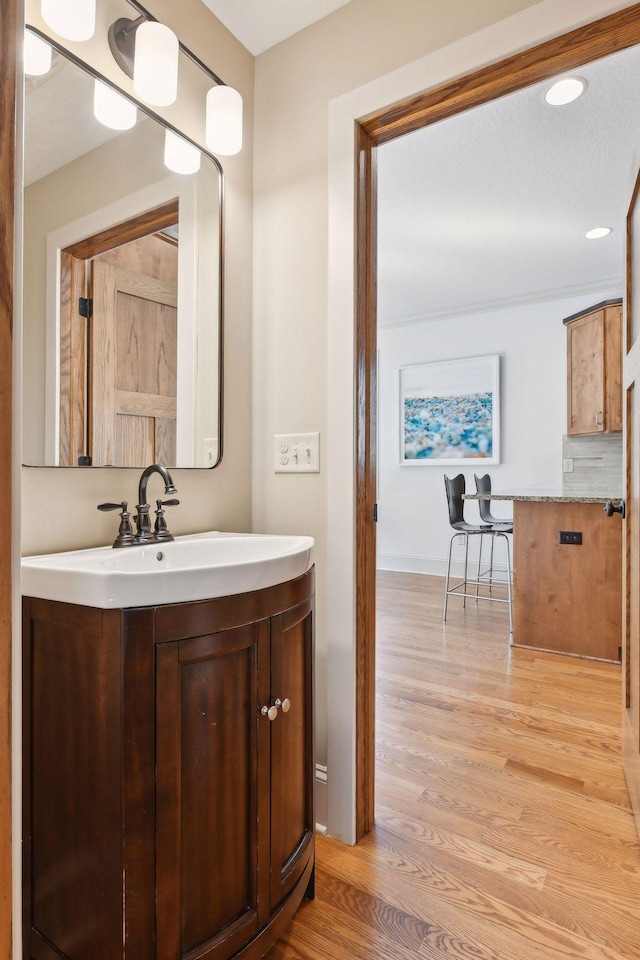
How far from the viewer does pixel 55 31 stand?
114 centimetres

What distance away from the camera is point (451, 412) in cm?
505

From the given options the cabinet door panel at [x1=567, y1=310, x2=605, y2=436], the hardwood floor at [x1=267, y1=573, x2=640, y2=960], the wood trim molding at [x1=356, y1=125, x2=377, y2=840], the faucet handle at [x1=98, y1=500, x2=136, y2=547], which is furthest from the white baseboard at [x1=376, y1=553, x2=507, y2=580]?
the faucet handle at [x1=98, y1=500, x2=136, y2=547]

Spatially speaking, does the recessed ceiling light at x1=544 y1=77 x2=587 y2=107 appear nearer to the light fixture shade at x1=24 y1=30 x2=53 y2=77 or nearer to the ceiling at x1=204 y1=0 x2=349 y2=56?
the ceiling at x1=204 y1=0 x2=349 y2=56

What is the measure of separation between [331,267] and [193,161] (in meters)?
0.51

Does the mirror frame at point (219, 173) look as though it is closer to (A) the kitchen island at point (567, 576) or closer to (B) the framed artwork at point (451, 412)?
(A) the kitchen island at point (567, 576)

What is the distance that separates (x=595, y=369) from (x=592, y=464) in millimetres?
854

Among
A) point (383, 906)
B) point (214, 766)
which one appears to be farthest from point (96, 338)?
point (383, 906)

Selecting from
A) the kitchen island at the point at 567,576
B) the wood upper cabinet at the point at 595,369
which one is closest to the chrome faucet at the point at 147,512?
the kitchen island at the point at 567,576

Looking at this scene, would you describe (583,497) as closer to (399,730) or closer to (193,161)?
(399,730)

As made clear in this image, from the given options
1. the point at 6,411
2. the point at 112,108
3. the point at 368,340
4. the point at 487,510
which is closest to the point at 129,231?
the point at 112,108

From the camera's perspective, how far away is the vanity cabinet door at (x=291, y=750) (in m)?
1.04

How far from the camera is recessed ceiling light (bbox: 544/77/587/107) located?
2086 millimetres

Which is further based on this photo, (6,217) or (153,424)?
(153,424)

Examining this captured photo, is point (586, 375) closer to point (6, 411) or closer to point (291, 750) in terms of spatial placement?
point (291, 750)
